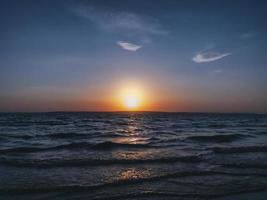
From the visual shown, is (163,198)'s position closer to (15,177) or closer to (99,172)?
(99,172)

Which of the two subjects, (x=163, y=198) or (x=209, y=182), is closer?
(x=163, y=198)

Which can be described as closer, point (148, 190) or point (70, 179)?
point (148, 190)

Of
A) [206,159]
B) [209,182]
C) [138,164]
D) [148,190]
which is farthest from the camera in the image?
[206,159]

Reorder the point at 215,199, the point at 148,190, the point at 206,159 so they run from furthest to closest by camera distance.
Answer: the point at 206,159
the point at 148,190
the point at 215,199

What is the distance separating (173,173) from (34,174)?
461 cm

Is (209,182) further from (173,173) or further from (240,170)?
(240,170)

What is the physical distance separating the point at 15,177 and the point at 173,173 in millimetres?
5085

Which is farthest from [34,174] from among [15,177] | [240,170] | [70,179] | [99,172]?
[240,170]

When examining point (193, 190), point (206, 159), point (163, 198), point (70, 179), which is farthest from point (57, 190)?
point (206, 159)

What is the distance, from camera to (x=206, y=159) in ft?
42.2

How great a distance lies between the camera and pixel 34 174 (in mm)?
9492

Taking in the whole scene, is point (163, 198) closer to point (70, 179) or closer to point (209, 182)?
point (209, 182)

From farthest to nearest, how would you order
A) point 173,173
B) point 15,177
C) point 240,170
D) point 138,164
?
1. point 138,164
2. point 240,170
3. point 173,173
4. point 15,177

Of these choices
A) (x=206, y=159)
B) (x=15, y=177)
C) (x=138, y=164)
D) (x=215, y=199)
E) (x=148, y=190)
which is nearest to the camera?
(x=215, y=199)
